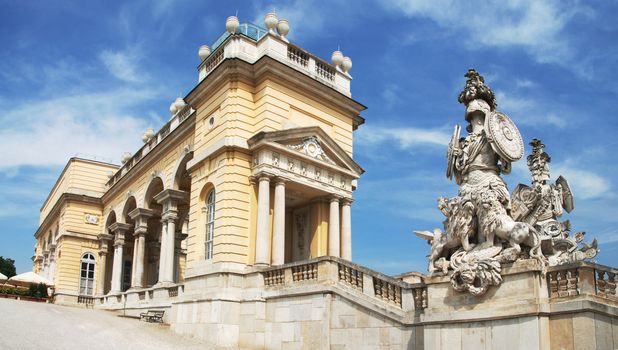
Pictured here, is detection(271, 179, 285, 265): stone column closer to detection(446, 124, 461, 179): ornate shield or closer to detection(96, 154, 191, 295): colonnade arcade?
detection(96, 154, 191, 295): colonnade arcade

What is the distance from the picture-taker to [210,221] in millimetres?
Answer: 20594

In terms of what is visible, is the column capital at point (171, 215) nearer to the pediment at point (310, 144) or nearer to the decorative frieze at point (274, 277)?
the pediment at point (310, 144)

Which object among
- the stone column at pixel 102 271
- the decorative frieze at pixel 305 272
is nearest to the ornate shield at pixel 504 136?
the decorative frieze at pixel 305 272

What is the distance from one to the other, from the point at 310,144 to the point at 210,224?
15.1 ft

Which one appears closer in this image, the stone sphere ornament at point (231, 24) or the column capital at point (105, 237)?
the stone sphere ornament at point (231, 24)

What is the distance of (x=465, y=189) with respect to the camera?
10.1 metres

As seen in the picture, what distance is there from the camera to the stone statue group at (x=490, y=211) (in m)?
9.21

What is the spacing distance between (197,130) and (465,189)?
1454cm

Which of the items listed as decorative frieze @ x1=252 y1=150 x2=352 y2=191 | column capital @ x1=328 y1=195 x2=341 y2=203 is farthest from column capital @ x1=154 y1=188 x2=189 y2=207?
column capital @ x1=328 y1=195 x2=341 y2=203

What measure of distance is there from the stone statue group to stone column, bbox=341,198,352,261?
10946mm

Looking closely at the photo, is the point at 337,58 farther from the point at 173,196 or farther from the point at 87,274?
the point at 87,274

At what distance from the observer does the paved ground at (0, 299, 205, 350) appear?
1352 centimetres

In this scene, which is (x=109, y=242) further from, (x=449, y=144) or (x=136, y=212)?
(x=449, y=144)

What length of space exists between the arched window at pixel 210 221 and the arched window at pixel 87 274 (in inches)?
769
